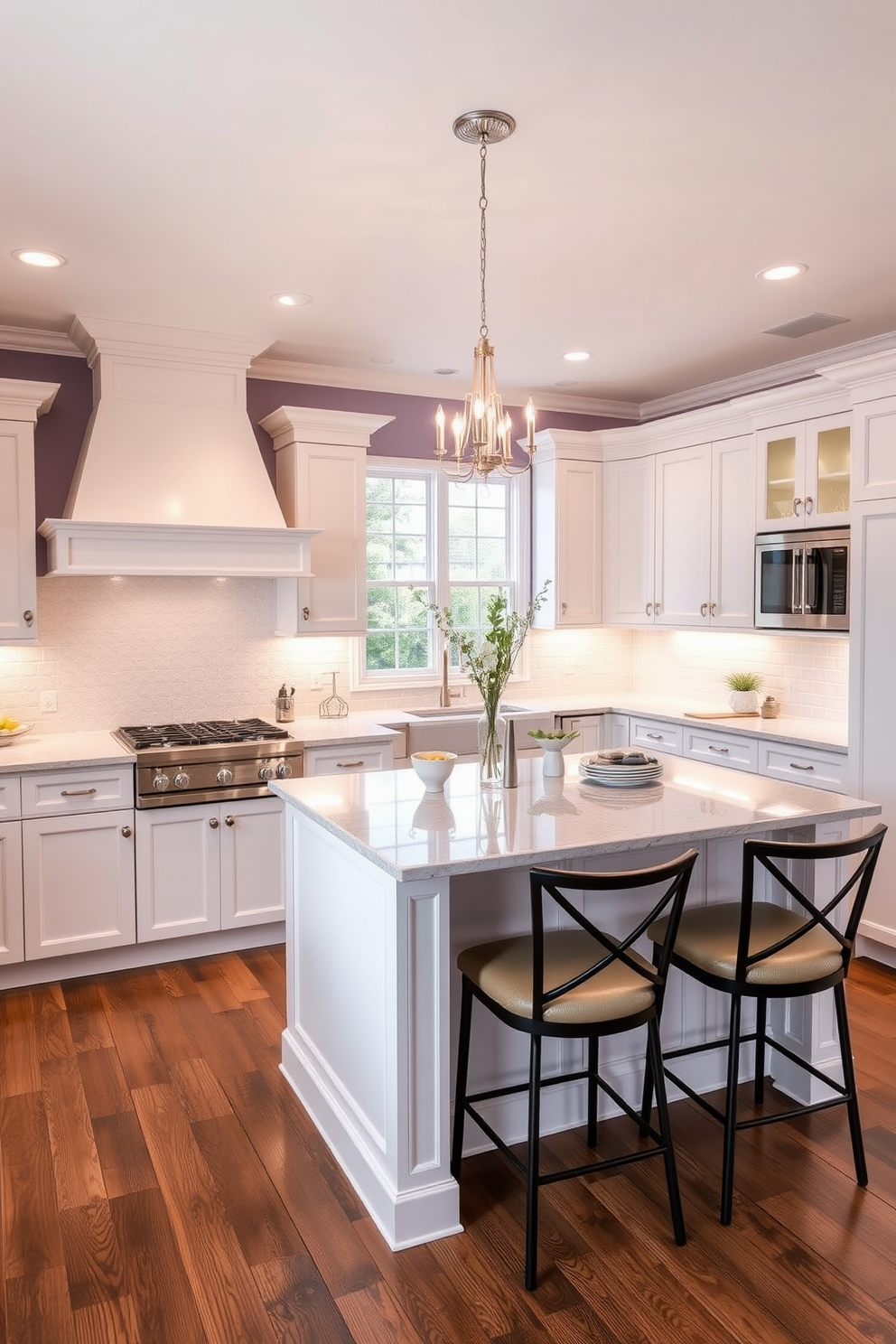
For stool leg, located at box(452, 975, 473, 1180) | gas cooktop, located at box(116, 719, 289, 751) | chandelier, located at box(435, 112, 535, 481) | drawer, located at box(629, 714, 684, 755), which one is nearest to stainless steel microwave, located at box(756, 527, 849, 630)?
drawer, located at box(629, 714, 684, 755)

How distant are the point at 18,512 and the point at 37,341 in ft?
3.04

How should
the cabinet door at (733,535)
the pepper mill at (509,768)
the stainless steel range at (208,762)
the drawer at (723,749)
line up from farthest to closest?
the cabinet door at (733,535), the drawer at (723,749), the stainless steel range at (208,762), the pepper mill at (509,768)

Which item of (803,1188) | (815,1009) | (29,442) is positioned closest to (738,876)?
(815,1009)

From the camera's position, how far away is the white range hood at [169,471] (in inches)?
174

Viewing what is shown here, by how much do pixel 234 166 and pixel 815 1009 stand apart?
3.15 m

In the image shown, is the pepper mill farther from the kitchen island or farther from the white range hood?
the white range hood

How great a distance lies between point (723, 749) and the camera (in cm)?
507

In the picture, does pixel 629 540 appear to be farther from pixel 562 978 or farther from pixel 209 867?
pixel 562 978

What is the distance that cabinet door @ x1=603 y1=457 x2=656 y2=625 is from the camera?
19.1 feet

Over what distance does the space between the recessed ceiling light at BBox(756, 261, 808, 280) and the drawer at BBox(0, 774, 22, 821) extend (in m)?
3.66

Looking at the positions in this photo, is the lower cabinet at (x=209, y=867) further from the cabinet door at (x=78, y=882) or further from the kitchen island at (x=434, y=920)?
the kitchen island at (x=434, y=920)

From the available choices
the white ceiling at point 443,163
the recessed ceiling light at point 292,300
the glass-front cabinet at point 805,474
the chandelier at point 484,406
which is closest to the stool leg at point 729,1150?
the chandelier at point 484,406

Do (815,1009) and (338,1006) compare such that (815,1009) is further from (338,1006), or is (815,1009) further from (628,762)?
(338,1006)

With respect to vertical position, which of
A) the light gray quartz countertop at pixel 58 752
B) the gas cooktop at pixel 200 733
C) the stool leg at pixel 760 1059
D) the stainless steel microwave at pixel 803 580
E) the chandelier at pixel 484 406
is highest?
the chandelier at pixel 484 406
